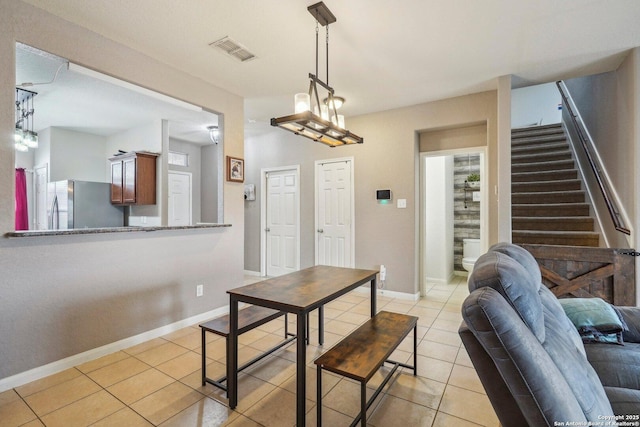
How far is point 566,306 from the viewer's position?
197cm

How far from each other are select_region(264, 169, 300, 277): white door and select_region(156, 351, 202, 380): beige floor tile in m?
2.82

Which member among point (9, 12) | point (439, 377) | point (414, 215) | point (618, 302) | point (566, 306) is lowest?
point (439, 377)

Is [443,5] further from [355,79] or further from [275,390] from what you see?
[275,390]

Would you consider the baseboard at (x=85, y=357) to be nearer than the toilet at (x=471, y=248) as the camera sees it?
Yes

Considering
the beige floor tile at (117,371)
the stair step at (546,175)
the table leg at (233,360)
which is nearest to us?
the table leg at (233,360)

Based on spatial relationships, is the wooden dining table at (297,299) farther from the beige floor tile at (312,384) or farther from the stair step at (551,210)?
the stair step at (551,210)

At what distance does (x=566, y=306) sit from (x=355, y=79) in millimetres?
2908

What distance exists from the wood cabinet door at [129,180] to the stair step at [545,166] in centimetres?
634

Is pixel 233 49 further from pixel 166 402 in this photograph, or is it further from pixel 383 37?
pixel 166 402

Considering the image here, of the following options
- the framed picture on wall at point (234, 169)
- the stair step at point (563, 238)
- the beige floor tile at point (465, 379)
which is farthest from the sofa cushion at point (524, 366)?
the stair step at point (563, 238)

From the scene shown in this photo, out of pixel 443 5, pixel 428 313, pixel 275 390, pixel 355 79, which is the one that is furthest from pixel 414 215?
pixel 275 390

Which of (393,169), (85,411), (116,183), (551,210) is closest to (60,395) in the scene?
(85,411)

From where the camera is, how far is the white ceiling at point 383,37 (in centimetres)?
224

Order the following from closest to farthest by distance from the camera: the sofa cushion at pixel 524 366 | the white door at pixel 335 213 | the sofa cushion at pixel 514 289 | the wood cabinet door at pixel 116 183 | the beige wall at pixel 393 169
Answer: the sofa cushion at pixel 524 366 → the sofa cushion at pixel 514 289 → the beige wall at pixel 393 169 → the white door at pixel 335 213 → the wood cabinet door at pixel 116 183
